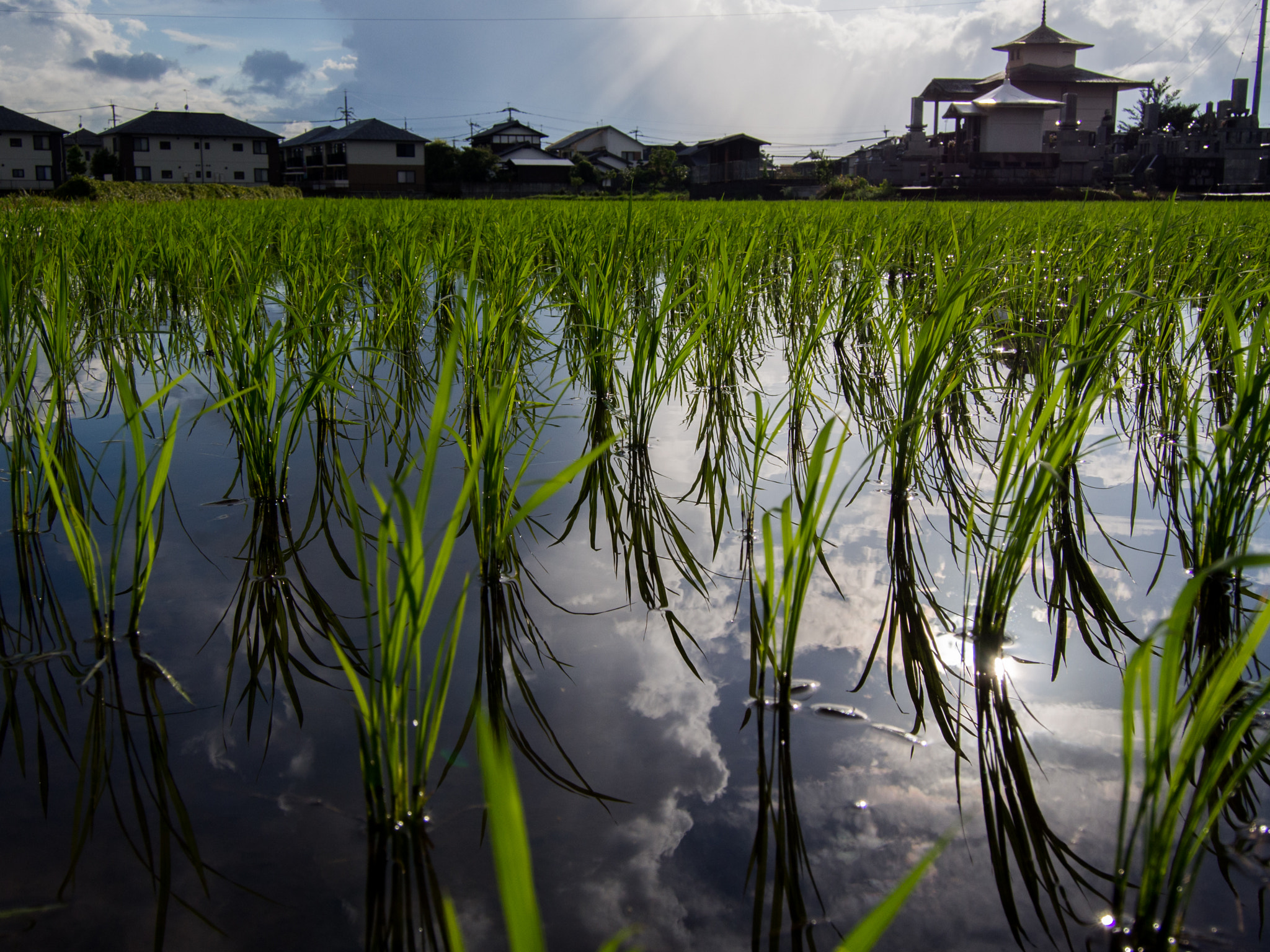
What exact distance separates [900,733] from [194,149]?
42.5 meters

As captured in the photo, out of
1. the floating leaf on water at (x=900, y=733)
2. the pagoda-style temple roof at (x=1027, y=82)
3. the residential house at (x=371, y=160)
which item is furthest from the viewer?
the residential house at (x=371, y=160)

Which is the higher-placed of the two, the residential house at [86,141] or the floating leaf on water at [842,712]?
the residential house at [86,141]

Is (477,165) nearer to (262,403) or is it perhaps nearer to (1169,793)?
(262,403)

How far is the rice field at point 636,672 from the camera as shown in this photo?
685 millimetres

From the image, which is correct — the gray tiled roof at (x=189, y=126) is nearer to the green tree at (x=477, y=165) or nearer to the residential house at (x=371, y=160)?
the residential house at (x=371, y=160)

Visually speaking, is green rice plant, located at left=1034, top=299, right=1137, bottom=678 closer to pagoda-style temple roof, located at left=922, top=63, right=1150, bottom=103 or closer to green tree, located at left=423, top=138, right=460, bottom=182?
pagoda-style temple roof, located at left=922, top=63, right=1150, bottom=103

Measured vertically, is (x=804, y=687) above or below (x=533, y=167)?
below

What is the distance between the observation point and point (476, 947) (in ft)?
2.17

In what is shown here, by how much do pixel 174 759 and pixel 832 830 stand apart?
66 cm


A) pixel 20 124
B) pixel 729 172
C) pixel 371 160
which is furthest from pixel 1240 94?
pixel 20 124

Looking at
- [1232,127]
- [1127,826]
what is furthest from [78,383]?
[1232,127]

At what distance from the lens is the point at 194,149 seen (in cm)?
3612

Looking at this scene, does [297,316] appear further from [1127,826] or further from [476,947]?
[1127,826]

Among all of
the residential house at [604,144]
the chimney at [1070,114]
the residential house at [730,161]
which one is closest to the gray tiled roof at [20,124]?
the residential house at [604,144]
